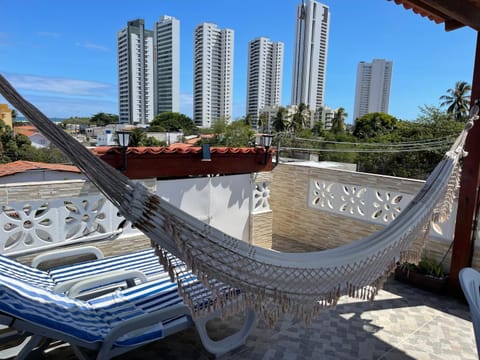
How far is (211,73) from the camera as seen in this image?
152 ft

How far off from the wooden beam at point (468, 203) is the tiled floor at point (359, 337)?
0.36 metres

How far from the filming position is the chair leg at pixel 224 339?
6.36 feet

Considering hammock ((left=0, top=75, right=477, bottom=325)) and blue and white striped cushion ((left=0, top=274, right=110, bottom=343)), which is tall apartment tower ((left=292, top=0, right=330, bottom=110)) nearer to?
hammock ((left=0, top=75, right=477, bottom=325))

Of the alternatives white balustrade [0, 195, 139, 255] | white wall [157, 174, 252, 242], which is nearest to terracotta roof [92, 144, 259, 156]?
white wall [157, 174, 252, 242]

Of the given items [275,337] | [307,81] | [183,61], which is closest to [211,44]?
[183,61]

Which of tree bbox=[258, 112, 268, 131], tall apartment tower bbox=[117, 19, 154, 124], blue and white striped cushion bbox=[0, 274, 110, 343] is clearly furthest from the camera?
tree bbox=[258, 112, 268, 131]

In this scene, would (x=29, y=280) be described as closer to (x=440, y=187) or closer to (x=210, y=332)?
(x=210, y=332)

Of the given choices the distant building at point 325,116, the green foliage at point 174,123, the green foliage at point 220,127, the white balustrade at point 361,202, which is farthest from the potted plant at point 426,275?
the distant building at point 325,116

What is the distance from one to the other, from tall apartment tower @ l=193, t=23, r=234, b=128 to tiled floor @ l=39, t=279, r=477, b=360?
37.3 meters

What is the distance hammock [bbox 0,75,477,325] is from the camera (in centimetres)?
117

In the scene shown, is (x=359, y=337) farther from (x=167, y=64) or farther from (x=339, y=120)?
(x=167, y=64)

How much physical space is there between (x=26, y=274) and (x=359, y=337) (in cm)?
226

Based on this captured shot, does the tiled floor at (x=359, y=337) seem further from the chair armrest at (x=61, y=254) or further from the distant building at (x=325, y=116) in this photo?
the distant building at (x=325, y=116)

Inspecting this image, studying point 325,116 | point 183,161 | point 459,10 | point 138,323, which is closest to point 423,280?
point 459,10
